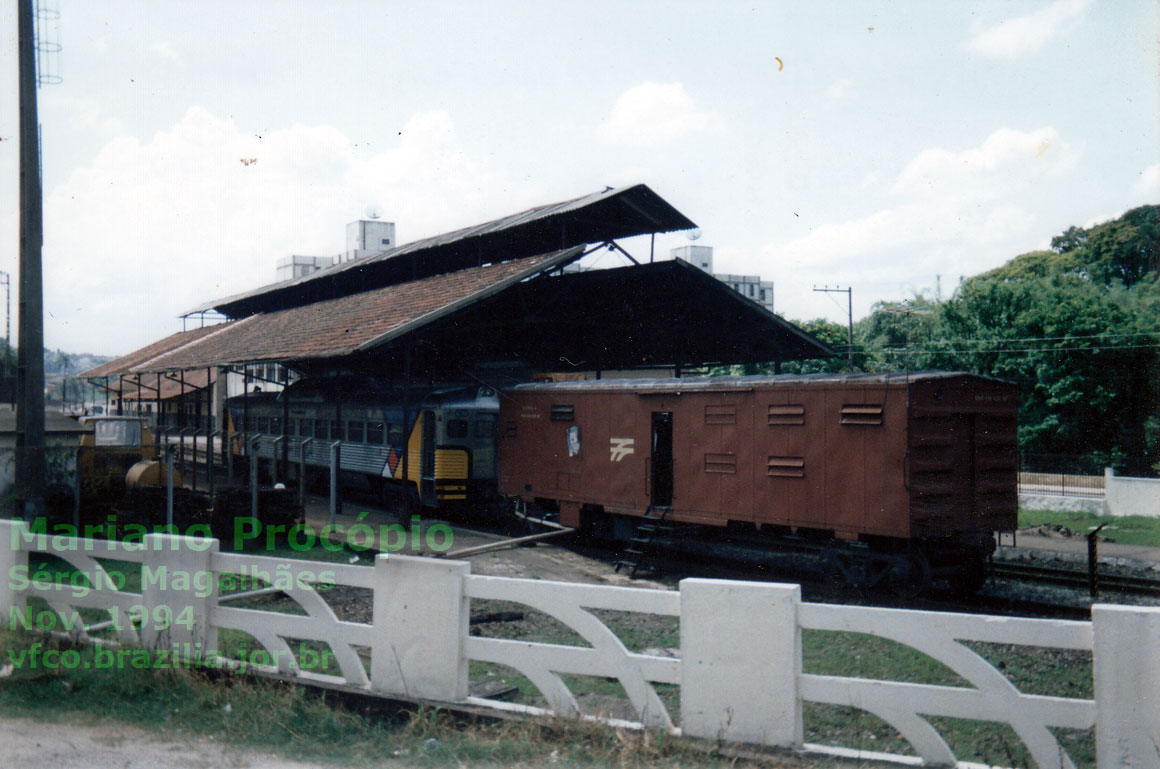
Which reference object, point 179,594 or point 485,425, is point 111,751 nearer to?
point 179,594

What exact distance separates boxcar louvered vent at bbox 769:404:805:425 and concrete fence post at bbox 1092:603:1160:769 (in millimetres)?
8102

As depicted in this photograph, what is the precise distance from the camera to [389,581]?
599cm

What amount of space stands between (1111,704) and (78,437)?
15.7m

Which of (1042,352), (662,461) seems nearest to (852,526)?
(662,461)

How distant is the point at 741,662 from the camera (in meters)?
5.02

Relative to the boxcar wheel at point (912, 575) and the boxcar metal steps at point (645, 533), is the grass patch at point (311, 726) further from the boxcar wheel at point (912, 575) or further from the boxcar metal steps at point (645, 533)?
the boxcar metal steps at point (645, 533)

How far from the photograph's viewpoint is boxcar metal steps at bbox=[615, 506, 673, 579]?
14.2 metres

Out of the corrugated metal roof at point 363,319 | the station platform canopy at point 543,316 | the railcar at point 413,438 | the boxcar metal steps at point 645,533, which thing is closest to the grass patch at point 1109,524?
the station platform canopy at point 543,316

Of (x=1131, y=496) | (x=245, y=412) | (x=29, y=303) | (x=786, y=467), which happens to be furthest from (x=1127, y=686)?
(x=1131, y=496)

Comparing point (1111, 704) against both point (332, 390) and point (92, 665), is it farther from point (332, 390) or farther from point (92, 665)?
point (332, 390)

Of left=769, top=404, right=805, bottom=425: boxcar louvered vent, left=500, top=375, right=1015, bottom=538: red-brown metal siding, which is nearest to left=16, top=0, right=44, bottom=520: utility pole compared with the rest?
left=500, top=375, right=1015, bottom=538: red-brown metal siding

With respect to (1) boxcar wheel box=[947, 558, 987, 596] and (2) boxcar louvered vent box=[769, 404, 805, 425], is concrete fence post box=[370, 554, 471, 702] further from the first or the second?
(1) boxcar wheel box=[947, 558, 987, 596]

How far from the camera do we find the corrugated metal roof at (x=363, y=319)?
17.1 meters

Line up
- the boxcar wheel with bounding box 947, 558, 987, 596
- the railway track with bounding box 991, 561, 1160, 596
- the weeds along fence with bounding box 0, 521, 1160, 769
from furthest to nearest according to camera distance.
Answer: the railway track with bounding box 991, 561, 1160, 596
the boxcar wheel with bounding box 947, 558, 987, 596
the weeds along fence with bounding box 0, 521, 1160, 769
